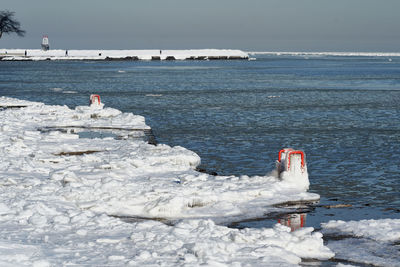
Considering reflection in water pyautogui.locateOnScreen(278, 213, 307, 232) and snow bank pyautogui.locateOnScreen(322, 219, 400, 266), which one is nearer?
snow bank pyautogui.locateOnScreen(322, 219, 400, 266)

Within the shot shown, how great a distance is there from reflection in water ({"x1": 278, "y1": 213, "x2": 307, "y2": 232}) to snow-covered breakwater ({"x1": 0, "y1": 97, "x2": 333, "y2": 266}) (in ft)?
1.35

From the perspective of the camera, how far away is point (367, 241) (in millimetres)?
7953

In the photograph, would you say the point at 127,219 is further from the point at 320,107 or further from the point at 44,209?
the point at 320,107

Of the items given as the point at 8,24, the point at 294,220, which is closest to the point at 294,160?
the point at 294,220

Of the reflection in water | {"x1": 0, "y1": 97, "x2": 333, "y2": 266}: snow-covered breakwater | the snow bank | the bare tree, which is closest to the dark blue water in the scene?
the reflection in water

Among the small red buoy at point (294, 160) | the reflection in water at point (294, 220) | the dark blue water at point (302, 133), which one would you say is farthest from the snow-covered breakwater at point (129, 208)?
the dark blue water at point (302, 133)

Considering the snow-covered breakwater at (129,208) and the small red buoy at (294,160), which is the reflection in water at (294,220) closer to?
the snow-covered breakwater at (129,208)

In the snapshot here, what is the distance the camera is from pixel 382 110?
26359mm

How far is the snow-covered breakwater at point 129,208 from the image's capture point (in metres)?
7.05

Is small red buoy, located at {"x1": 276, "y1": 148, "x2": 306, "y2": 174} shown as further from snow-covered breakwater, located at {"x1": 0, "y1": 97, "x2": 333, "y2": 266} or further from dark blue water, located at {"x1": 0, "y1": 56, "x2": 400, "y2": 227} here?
dark blue water, located at {"x1": 0, "y1": 56, "x2": 400, "y2": 227}

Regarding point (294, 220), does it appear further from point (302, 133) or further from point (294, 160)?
point (302, 133)

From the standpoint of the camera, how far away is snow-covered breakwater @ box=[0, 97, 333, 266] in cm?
705

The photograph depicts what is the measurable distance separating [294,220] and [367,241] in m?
1.40

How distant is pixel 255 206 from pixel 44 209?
3.18 meters
